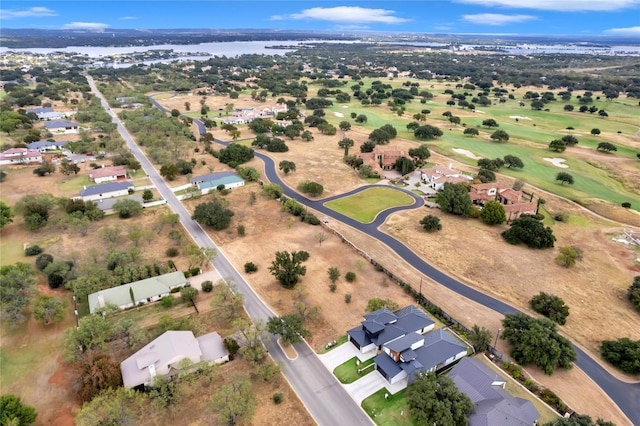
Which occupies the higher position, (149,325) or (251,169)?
(251,169)

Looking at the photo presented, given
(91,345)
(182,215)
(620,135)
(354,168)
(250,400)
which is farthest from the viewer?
(620,135)

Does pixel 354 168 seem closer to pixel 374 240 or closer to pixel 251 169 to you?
pixel 251 169

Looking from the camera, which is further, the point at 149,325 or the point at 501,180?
the point at 501,180

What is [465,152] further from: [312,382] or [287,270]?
[312,382]

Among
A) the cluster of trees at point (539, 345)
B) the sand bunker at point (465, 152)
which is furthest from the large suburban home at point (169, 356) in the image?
the sand bunker at point (465, 152)

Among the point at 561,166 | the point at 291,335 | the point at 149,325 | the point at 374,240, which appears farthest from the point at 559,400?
the point at 561,166

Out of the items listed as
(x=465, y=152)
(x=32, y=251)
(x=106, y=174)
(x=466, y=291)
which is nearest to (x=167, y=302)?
(x=32, y=251)
